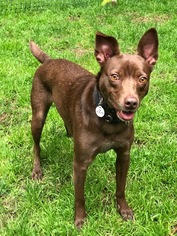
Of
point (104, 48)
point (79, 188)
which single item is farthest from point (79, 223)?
point (104, 48)

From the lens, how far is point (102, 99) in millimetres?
3279

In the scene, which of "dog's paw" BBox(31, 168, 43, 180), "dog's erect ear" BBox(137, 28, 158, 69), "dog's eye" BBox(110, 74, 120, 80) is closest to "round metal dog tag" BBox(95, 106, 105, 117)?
"dog's eye" BBox(110, 74, 120, 80)

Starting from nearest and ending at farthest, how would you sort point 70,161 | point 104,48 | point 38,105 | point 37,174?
point 104,48 → point 38,105 → point 37,174 → point 70,161

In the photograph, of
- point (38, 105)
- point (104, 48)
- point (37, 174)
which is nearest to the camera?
point (104, 48)

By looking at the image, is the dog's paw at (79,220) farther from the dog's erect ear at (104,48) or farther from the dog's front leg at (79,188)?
the dog's erect ear at (104,48)

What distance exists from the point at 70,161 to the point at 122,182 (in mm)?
923

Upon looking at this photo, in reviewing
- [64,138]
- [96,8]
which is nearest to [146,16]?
[96,8]

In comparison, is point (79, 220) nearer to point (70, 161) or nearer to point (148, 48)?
point (70, 161)

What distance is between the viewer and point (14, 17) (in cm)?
862

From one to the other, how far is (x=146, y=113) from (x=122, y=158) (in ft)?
5.64

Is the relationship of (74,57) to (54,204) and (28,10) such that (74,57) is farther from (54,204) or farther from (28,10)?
(54,204)

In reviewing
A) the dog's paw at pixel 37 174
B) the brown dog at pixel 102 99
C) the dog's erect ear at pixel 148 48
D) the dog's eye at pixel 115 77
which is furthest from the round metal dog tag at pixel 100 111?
the dog's paw at pixel 37 174

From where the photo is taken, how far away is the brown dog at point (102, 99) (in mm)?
3059

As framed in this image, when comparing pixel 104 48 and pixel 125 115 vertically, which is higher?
pixel 104 48
